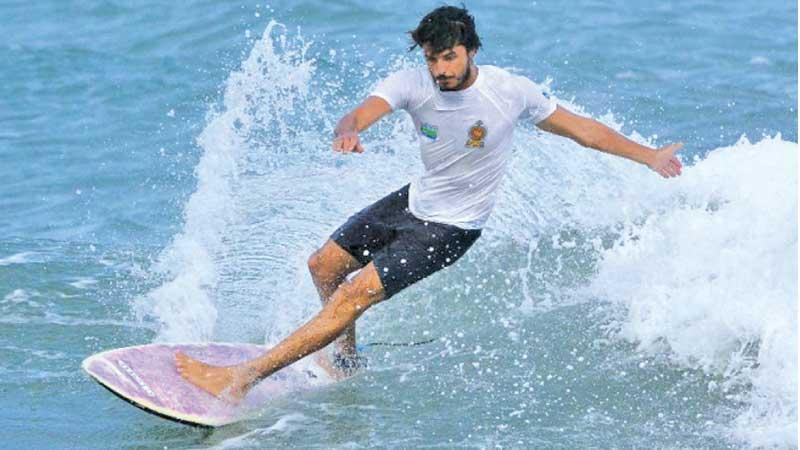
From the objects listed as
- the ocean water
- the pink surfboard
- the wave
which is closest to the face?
the ocean water

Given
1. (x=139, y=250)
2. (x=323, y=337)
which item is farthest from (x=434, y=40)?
(x=139, y=250)

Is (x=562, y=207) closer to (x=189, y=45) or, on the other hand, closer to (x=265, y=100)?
(x=265, y=100)

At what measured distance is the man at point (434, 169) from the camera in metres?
7.06

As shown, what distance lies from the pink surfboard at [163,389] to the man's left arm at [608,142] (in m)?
2.03

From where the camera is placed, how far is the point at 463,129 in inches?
285

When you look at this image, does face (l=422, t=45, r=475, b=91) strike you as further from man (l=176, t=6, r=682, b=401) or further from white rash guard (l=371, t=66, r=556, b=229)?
white rash guard (l=371, t=66, r=556, b=229)

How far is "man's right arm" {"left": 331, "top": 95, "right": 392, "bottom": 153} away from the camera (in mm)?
6652

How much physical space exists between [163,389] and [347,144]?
5.41 feet

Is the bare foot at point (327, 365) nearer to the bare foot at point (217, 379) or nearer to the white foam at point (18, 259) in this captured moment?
the bare foot at point (217, 379)

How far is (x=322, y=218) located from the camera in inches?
416

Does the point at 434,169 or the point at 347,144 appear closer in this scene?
the point at 347,144

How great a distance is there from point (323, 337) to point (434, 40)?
1539 mm

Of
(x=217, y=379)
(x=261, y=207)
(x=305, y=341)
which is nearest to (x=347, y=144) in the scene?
(x=305, y=341)

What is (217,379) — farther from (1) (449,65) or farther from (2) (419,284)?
(2) (419,284)
